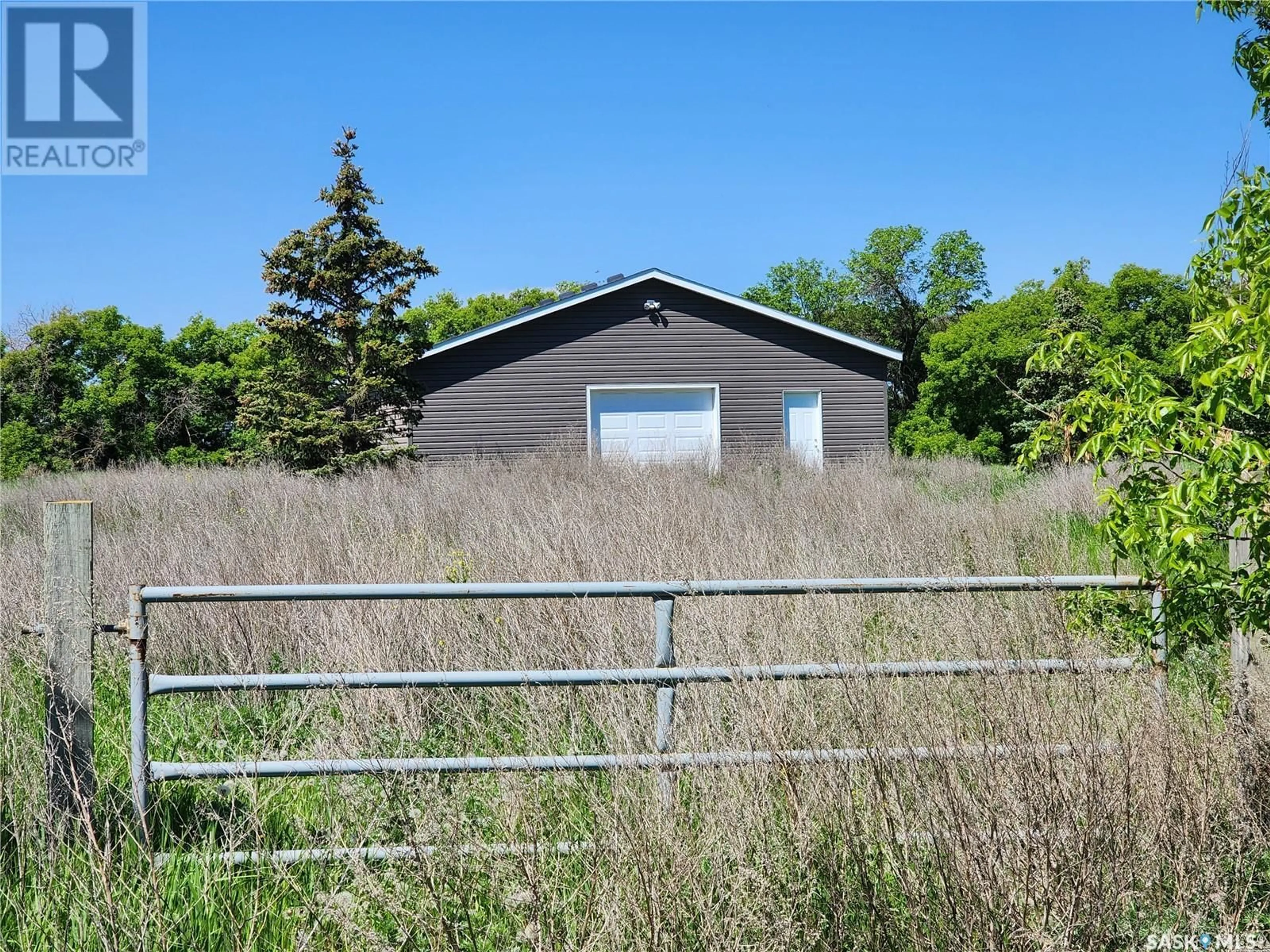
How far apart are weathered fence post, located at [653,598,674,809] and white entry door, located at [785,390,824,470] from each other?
20.3 meters

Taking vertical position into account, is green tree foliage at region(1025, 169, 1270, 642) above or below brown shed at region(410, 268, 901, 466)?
below

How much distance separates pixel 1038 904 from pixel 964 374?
39317 millimetres

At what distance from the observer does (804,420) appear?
2398 centimetres

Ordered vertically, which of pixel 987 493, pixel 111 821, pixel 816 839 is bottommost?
pixel 111 821

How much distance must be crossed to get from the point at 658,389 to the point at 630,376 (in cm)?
75

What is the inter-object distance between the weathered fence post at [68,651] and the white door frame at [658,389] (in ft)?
61.5

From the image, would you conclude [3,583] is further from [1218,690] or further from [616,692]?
[1218,690]

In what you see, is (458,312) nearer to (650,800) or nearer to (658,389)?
(658,389)

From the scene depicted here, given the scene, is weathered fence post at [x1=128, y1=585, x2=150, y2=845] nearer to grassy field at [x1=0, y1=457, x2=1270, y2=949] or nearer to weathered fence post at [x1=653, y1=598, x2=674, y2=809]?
grassy field at [x1=0, y1=457, x2=1270, y2=949]

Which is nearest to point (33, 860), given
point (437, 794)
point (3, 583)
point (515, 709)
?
point (437, 794)

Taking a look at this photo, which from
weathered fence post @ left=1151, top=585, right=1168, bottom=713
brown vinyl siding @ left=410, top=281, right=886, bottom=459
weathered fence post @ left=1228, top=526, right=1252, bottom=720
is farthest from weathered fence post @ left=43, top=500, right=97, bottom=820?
brown vinyl siding @ left=410, top=281, right=886, bottom=459

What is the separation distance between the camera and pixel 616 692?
12.1ft

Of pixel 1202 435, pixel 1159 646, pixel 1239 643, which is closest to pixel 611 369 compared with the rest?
pixel 1239 643

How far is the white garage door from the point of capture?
22.7 meters
